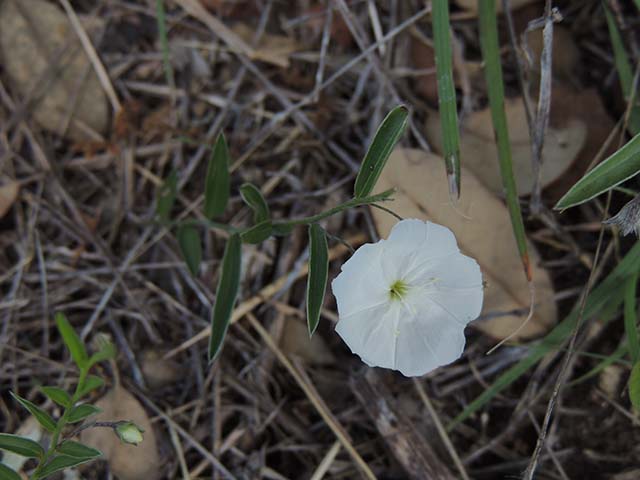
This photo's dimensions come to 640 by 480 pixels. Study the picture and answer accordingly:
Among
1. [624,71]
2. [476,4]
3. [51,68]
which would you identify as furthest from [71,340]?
[624,71]

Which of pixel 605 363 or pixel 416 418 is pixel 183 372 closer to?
pixel 416 418

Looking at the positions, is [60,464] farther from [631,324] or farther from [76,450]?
[631,324]

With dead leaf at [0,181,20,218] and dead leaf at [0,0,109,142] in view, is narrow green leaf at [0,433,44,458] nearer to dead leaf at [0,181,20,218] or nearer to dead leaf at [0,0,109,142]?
dead leaf at [0,181,20,218]

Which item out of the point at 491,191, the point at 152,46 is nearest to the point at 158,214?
the point at 152,46

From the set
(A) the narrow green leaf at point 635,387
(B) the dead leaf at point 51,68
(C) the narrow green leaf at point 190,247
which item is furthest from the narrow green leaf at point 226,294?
(A) the narrow green leaf at point 635,387

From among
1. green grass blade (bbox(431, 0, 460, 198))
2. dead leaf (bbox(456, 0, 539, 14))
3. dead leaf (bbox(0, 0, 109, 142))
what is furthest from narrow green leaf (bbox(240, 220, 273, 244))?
dead leaf (bbox(456, 0, 539, 14))

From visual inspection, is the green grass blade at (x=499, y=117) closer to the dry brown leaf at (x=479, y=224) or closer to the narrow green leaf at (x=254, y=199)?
the dry brown leaf at (x=479, y=224)
